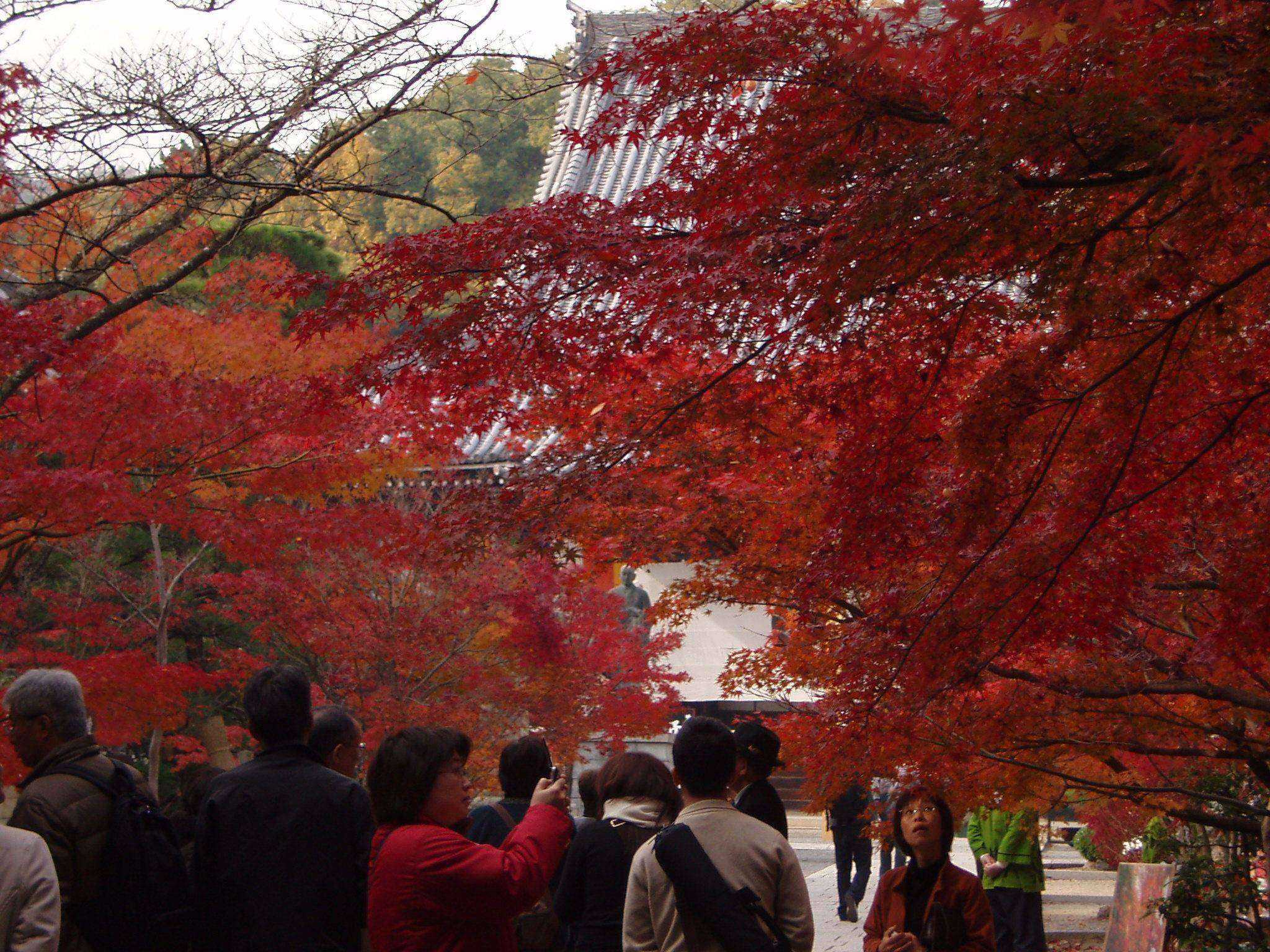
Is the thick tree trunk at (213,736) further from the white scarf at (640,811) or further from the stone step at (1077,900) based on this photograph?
the white scarf at (640,811)

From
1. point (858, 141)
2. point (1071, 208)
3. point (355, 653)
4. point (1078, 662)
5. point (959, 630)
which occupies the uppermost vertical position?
point (858, 141)

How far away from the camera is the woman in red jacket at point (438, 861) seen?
101 inches

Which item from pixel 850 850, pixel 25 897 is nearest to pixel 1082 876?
pixel 850 850

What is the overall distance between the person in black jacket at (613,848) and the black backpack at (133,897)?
4.42 feet

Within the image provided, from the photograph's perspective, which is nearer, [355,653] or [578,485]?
[578,485]

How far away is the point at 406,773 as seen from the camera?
2.68m

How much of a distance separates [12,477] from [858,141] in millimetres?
5682

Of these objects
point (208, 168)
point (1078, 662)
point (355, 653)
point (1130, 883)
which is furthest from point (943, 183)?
A: point (355, 653)

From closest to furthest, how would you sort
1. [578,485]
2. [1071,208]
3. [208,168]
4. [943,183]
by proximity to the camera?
[943,183], [1071,208], [578,485], [208,168]

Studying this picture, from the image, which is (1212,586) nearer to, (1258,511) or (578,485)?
(1258,511)

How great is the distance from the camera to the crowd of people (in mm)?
2602

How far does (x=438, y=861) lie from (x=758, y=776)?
2125 millimetres

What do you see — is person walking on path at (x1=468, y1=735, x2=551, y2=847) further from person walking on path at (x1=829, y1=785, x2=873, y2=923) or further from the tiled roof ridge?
the tiled roof ridge

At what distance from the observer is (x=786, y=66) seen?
3998 millimetres
